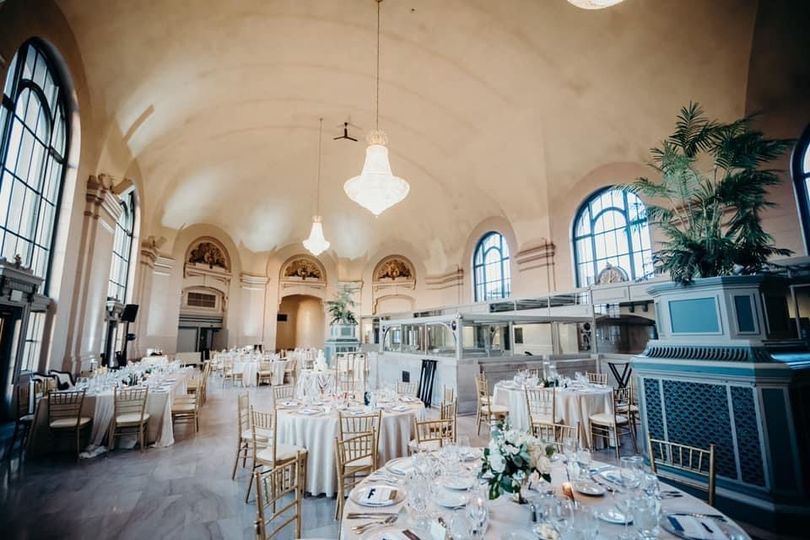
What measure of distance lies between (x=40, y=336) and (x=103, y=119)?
4451 millimetres

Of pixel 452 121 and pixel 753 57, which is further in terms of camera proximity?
pixel 452 121

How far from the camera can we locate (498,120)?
10.8 meters

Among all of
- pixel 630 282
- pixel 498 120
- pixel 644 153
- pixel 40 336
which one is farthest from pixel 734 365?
pixel 40 336

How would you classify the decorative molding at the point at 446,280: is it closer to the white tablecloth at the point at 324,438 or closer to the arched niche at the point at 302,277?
the arched niche at the point at 302,277

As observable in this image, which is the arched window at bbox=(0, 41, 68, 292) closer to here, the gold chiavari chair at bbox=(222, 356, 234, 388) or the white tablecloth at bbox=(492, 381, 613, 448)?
the gold chiavari chair at bbox=(222, 356, 234, 388)

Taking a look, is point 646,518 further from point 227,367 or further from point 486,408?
point 227,367

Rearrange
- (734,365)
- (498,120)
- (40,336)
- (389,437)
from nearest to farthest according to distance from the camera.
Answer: (734,365)
(389,437)
(40,336)
(498,120)

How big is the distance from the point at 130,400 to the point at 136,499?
210 centimetres

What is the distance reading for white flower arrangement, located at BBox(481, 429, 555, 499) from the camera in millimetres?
1774

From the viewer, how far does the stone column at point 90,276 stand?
24.5 ft

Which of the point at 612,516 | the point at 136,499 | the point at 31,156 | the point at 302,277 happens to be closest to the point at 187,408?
the point at 136,499

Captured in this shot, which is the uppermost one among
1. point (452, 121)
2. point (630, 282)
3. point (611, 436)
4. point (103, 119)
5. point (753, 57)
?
point (452, 121)

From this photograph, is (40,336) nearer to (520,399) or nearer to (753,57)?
(520,399)

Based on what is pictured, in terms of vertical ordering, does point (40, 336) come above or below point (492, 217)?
below
